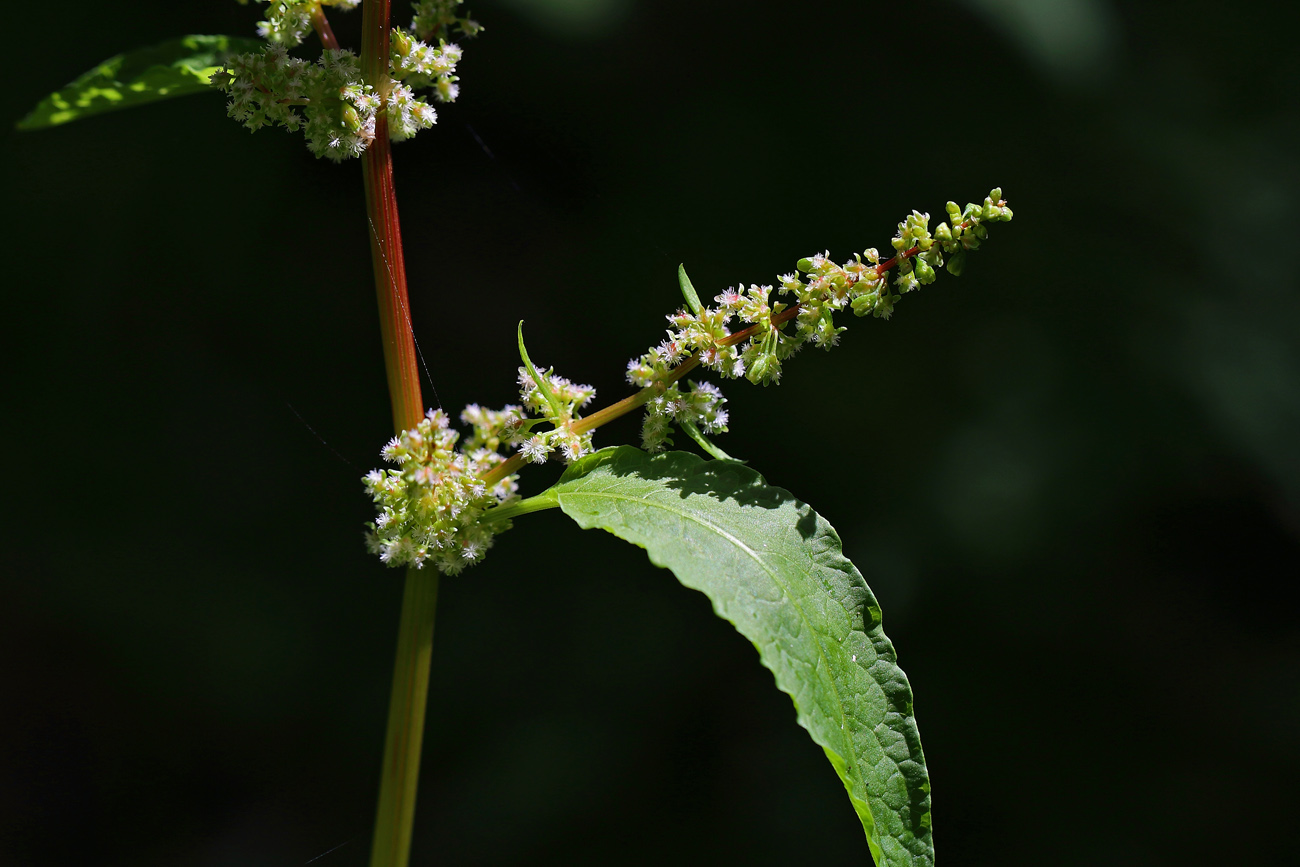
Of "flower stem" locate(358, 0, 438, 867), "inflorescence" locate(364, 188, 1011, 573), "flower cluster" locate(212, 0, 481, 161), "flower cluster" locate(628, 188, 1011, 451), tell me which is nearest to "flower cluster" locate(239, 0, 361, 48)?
"flower cluster" locate(212, 0, 481, 161)

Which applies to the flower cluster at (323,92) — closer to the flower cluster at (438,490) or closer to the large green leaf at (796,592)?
the flower cluster at (438,490)

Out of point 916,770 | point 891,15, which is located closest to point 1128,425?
point 891,15


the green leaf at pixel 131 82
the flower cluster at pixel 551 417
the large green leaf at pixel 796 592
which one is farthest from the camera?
the green leaf at pixel 131 82

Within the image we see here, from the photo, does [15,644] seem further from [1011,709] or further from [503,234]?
[1011,709]

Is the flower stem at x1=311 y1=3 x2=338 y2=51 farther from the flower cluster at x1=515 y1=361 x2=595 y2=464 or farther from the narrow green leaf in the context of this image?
A: the narrow green leaf

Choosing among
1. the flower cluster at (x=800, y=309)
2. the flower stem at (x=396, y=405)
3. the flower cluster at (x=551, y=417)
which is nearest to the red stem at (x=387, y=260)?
the flower stem at (x=396, y=405)

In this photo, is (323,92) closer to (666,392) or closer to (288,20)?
(288,20)

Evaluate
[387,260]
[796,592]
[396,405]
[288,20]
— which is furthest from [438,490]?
[288,20]
